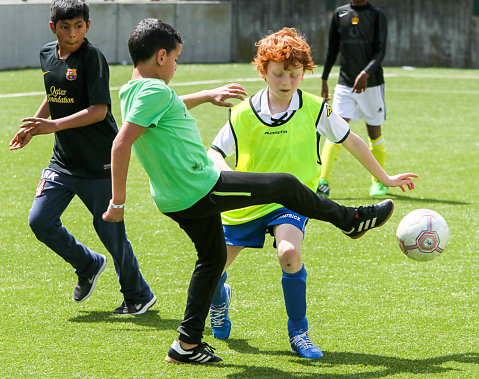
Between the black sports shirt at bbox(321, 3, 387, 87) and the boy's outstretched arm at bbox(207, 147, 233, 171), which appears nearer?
the boy's outstretched arm at bbox(207, 147, 233, 171)

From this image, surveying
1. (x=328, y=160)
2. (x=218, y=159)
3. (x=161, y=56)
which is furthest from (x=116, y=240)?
(x=328, y=160)

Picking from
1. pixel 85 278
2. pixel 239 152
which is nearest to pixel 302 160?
pixel 239 152

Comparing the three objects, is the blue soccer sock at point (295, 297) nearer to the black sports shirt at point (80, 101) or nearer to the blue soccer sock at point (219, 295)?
the blue soccer sock at point (219, 295)

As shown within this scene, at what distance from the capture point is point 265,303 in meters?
5.79

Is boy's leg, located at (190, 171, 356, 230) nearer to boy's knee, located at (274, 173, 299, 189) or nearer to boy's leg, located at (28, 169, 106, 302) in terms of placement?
boy's knee, located at (274, 173, 299, 189)

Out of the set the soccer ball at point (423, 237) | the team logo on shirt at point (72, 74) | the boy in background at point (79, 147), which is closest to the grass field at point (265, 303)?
Answer: the boy in background at point (79, 147)

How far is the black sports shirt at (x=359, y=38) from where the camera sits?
9852 mm

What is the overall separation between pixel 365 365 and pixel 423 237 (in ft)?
3.12

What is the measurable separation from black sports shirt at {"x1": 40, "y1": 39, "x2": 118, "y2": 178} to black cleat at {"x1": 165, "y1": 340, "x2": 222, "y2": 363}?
4.53 feet

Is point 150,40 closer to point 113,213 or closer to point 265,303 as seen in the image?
point 113,213

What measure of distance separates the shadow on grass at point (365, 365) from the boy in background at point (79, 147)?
112 centimetres

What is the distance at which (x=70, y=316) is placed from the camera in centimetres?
550

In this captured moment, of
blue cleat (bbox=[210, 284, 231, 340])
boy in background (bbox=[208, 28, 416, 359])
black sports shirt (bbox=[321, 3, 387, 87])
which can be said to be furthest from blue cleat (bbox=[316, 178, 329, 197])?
blue cleat (bbox=[210, 284, 231, 340])

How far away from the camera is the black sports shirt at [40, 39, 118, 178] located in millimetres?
5262
